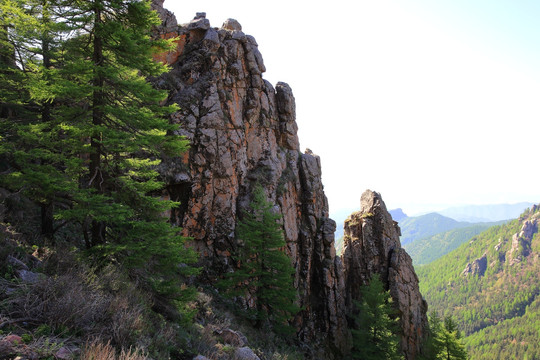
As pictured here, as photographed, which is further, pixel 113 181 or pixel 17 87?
pixel 17 87

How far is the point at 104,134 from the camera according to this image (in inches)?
354

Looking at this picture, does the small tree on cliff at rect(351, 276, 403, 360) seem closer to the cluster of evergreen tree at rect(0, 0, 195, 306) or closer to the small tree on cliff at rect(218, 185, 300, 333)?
the small tree on cliff at rect(218, 185, 300, 333)

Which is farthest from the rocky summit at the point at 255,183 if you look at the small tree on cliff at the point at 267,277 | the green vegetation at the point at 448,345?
the small tree on cliff at the point at 267,277

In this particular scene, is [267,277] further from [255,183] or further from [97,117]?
[97,117]

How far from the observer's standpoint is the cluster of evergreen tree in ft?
29.2

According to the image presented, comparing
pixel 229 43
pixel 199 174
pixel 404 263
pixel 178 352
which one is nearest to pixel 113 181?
pixel 178 352

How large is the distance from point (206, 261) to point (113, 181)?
15.3 metres

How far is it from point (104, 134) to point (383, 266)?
115ft

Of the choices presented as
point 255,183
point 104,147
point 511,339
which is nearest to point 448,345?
point 255,183

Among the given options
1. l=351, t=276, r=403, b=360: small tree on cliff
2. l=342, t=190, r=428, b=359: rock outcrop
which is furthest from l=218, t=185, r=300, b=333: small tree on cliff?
l=342, t=190, r=428, b=359: rock outcrop

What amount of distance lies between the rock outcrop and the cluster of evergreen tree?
3008cm

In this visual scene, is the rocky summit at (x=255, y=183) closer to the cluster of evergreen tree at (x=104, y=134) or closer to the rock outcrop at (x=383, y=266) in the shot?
the rock outcrop at (x=383, y=266)

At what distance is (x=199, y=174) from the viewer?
2444 centimetres

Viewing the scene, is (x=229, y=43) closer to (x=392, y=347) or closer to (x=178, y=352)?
(x=178, y=352)
